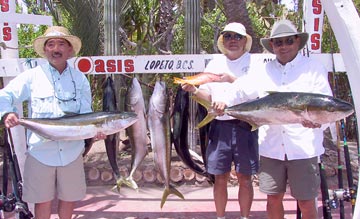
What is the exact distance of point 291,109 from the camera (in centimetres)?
333

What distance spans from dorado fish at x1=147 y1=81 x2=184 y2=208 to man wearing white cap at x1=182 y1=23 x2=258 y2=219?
378 millimetres

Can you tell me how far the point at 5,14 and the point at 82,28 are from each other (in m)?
3.91

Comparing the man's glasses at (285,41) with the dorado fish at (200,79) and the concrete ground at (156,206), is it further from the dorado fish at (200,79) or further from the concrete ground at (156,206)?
the concrete ground at (156,206)

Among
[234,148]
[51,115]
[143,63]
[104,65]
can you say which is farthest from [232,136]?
[51,115]

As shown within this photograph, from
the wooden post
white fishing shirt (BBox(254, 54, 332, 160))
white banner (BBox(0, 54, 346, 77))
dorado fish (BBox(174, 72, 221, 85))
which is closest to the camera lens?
white fishing shirt (BBox(254, 54, 332, 160))

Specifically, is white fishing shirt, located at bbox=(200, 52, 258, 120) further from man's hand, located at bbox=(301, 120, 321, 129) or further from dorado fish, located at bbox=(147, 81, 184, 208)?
man's hand, located at bbox=(301, 120, 321, 129)

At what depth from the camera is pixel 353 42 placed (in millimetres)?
2605

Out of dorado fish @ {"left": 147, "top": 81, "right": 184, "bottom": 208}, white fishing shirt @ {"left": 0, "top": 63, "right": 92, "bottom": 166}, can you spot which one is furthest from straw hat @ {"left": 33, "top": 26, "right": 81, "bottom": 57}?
dorado fish @ {"left": 147, "top": 81, "right": 184, "bottom": 208}

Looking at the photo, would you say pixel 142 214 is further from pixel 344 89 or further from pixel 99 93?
pixel 344 89

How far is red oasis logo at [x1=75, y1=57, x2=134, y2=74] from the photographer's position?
459 cm

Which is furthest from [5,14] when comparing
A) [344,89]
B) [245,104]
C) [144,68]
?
[344,89]

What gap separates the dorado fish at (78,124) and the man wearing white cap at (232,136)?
828 millimetres

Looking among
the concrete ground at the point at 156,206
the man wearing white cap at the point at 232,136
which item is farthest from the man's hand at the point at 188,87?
the concrete ground at the point at 156,206

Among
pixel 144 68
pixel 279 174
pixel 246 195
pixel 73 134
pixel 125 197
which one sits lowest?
pixel 125 197
